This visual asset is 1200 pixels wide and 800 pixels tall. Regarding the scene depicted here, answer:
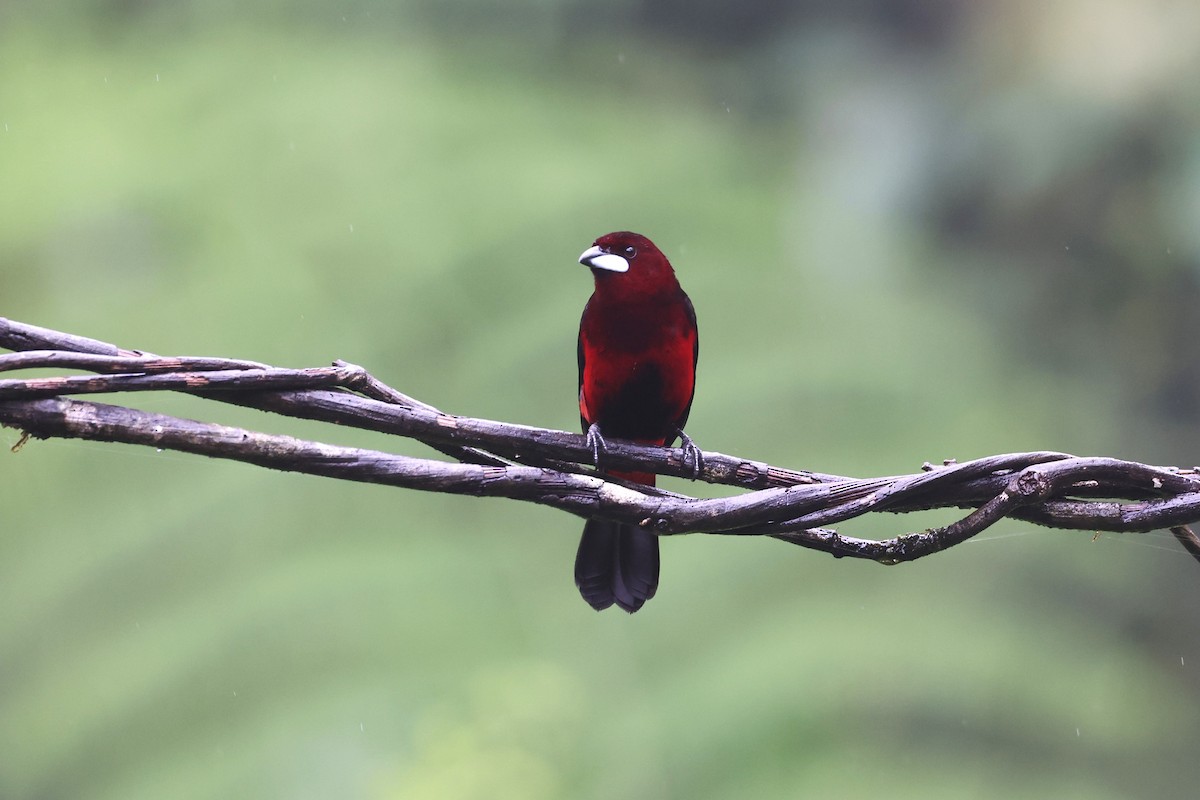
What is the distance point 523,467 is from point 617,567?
98 centimetres

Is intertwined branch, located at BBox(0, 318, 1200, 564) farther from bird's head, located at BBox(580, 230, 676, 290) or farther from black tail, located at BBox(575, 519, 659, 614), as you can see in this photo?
bird's head, located at BBox(580, 230, 676, 290)

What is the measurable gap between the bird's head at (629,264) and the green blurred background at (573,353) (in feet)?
6.30

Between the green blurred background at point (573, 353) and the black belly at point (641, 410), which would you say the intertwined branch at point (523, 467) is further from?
the green blurred background at point (573, 353)

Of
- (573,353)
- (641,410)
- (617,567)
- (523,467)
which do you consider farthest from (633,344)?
(573,353)

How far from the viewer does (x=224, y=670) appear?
482cm

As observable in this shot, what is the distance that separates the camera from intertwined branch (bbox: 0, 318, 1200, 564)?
141 centimetres

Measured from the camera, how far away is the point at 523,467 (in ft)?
5.23

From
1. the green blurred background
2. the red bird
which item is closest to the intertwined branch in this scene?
the red bird

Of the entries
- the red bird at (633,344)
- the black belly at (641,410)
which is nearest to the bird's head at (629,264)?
the red bird at (633,344)

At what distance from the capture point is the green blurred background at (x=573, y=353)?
4625 mm

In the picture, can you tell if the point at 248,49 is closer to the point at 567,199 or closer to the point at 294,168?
the point at 294,168

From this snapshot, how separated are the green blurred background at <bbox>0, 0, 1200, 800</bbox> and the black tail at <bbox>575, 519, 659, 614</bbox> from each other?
200cm

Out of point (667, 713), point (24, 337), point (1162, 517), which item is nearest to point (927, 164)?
point (667, 713)

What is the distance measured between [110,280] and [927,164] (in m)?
3.84
